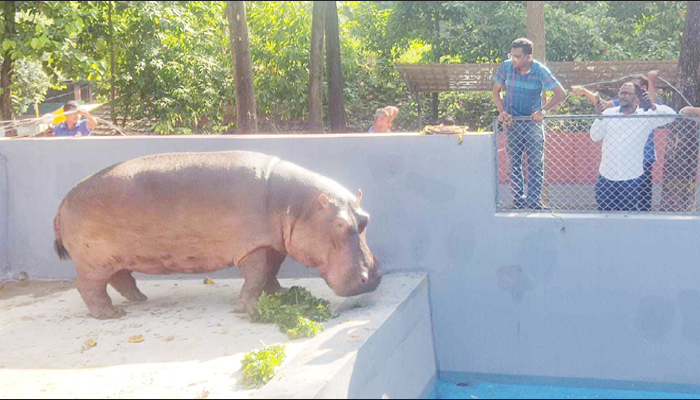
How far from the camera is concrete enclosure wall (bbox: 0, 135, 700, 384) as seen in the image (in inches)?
284

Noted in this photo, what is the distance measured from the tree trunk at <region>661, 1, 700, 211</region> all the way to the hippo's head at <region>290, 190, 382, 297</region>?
10.0ft

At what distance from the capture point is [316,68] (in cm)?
1398

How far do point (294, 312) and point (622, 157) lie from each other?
11.4ft

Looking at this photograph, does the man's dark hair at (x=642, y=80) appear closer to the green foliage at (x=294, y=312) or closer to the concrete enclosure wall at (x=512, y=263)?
the concrete enclosure wall at (x=512, y=263)

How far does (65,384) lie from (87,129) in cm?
552

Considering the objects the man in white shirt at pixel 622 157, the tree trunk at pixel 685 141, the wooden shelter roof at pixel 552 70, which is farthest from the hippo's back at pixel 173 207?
the wooden shelter roof at pixel 552 70

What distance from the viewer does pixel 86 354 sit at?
5.73m

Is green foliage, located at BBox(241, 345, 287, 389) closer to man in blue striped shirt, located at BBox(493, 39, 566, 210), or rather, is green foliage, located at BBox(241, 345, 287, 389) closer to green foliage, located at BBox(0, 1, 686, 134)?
man in blue striped shirt, located at BBox(493, 39, 566, 210)

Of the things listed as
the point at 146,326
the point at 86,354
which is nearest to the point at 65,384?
the point at 86,354

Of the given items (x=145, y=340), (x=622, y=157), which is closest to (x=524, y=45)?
(x=622, y=157)

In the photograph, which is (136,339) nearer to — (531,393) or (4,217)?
(4,217)

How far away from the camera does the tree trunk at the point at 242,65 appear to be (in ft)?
32.7

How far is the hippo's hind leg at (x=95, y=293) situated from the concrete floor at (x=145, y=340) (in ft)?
0.30

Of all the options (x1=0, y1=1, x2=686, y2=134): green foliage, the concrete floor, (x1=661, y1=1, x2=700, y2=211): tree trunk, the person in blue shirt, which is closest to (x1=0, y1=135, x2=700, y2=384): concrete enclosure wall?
(x1=661, y1=1, x2=700, y2=211): tree trunk
